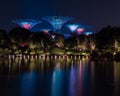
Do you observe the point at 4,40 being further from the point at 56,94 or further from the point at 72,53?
the point at 56,94

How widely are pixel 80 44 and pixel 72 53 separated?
5.95 meters

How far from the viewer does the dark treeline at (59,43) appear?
218 ft

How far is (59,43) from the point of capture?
8544 centimetres

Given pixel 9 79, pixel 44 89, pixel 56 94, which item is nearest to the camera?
pixel 56 94

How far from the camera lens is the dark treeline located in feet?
218

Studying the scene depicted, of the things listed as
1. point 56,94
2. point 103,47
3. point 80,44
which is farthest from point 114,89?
point 80,44

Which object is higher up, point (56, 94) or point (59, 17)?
point (59, 17)

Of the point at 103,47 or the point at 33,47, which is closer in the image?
the point at 103,47

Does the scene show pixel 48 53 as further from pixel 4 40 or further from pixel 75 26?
pixel 75 26

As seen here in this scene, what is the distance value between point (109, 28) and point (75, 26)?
33878 mm

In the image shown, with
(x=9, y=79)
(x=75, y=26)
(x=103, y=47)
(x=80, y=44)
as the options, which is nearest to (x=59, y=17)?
(x=80, y=44)

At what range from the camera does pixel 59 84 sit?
779 inches

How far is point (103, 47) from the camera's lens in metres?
67.4

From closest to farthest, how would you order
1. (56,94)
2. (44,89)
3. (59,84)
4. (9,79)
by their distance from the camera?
1. (56,94)
2. (44,89)
3. (59,84)
4. (9,79)
